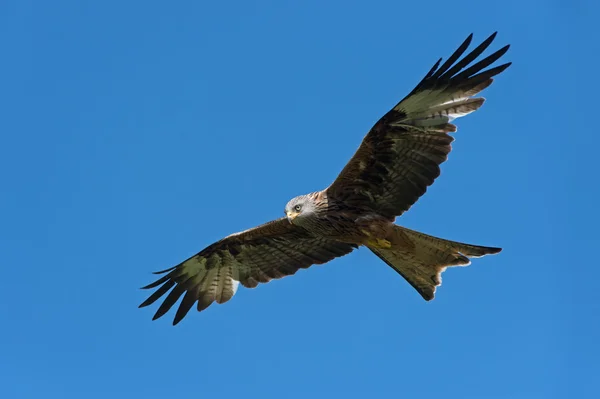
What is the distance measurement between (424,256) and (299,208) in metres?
1.65

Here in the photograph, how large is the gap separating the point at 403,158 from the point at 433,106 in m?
0.72

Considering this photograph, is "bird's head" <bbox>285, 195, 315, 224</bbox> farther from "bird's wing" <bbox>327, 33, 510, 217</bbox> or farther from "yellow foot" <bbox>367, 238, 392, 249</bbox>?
"yellow foot" <bbox>367, 238, 392, 249</bbox>

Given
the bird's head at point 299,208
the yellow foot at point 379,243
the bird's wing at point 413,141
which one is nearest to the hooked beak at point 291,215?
the bird's head at point 299,208

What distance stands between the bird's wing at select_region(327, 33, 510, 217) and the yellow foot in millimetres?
354

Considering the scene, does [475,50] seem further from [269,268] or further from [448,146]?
[269,268]

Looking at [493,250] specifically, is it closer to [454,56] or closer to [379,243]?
[379,243]

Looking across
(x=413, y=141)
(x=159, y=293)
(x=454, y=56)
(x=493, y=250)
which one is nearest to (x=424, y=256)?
(x=493, y=250)

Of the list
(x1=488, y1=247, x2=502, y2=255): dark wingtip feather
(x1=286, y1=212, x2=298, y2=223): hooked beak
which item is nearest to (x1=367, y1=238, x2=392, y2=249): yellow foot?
(x1=286, y1=212, x2=298, y2=223): hooked beak

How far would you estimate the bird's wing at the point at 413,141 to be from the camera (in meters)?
10.4

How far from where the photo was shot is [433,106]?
10.6 metres

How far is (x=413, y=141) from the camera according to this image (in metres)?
10.7

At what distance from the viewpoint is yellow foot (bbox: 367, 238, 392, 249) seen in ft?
36.4

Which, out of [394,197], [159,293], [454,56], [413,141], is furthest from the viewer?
[159,293]

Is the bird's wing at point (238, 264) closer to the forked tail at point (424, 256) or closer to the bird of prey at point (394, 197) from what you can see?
the bird of prey at point (394, 197)
